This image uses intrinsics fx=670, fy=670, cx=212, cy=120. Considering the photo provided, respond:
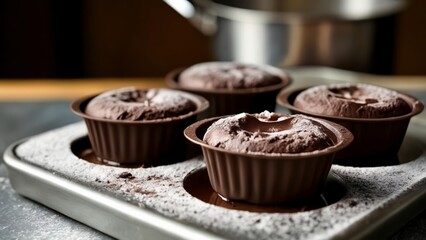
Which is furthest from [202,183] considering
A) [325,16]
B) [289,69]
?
[325,16]

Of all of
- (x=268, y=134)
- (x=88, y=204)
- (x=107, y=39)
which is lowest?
(x=107, y=39)

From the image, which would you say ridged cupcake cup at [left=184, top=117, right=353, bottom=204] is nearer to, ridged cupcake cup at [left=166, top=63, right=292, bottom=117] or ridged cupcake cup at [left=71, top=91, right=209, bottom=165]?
ridged cupcake cup at [left=71, top=91, right=209, bottom=165]

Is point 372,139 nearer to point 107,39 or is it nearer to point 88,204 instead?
point 88,204

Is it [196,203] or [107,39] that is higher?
[196,203]

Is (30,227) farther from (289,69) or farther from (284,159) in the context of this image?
(289,69)

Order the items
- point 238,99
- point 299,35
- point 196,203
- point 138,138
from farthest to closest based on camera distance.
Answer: point 299,35 → point 238,99 → point 138,138 → point 196,203

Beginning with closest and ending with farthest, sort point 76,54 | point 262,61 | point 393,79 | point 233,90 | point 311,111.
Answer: point 311,111 < point 233,90 < point 393,79 < point 262,61 < point 76,54

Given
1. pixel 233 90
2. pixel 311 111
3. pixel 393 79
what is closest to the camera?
pixel 311 111

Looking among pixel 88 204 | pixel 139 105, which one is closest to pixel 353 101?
pixel 139 105
